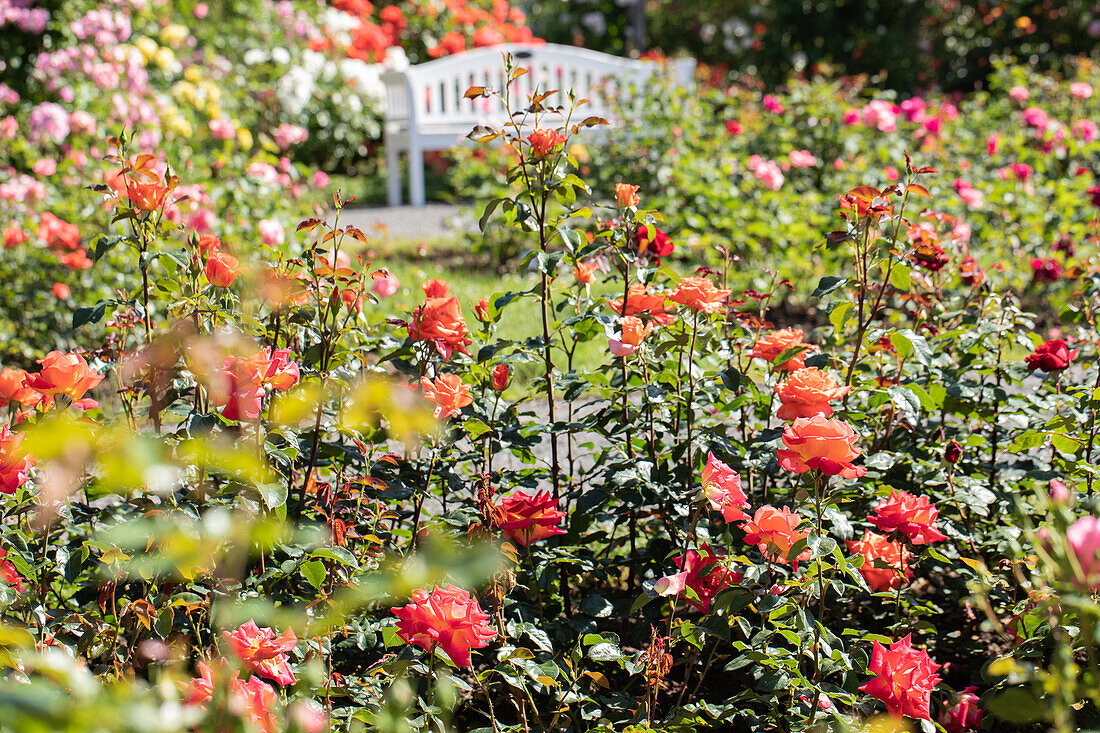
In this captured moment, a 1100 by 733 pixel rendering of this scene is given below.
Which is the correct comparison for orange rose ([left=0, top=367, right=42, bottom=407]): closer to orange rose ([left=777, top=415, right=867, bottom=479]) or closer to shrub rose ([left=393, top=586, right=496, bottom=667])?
shrub rose ([left=393, top=586, right=496, bottom=667])

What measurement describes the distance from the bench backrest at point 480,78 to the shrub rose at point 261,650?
628 centimetres

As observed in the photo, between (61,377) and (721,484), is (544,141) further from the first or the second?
(61,377)

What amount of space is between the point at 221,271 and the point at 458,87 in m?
6.55

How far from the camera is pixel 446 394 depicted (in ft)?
4.64

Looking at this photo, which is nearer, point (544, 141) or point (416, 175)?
point (544, 141)

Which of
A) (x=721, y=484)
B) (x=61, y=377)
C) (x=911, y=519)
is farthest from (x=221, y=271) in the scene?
(x=911, y=519)

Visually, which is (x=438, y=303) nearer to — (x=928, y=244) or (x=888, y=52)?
(x=928, y=244)

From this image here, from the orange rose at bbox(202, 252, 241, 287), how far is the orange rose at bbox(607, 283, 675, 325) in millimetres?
638

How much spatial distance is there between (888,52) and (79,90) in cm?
729

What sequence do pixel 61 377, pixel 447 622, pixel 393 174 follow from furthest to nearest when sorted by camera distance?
1. pixel 393 174
2. pixel 61 377
3. pixel 447 622

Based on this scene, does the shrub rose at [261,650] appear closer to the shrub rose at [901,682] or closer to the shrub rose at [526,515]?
the shrub rose at [526,515]

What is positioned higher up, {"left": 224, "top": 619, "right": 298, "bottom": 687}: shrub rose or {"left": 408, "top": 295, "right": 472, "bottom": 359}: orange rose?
{"left": 408, "top": 295, "right": 472, "bottom": 359}: orange rose

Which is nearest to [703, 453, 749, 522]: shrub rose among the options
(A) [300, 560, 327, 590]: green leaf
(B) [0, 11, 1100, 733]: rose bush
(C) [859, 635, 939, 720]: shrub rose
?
(B) [0, 11, 1100, 733]: rose bush

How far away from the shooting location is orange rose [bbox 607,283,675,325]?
1.64 m
